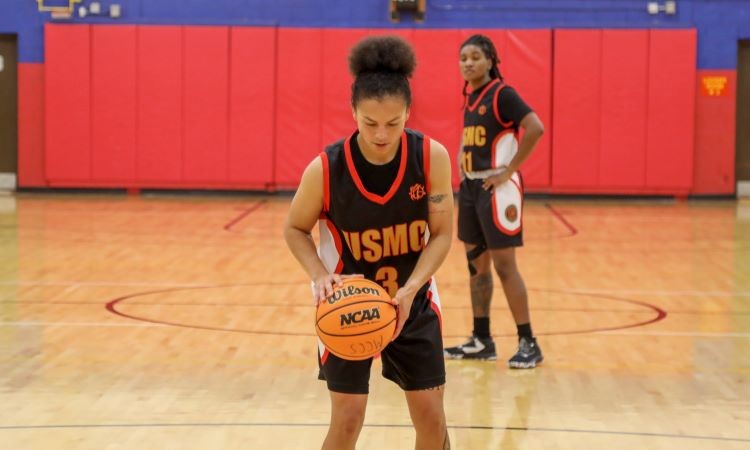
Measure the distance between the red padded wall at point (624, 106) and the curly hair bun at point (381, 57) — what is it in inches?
553

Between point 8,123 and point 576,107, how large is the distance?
866 centimetres

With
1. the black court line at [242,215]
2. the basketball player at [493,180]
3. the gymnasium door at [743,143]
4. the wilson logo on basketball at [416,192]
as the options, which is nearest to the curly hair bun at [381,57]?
the wilson logo on basketball at [416,192]

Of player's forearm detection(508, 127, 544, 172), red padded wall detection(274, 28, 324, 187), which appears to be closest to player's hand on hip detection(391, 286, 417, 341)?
player's forearm detection(508, 127, 544, 172)

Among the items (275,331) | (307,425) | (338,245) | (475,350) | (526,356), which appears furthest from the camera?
(275,331)

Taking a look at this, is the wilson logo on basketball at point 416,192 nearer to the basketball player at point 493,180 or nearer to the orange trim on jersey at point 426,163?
the orange trim on jersey at point 426,163

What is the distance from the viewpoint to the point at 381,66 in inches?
131

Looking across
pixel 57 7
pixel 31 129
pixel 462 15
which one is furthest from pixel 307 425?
pixel 31 129

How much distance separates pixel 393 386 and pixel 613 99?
40.6ft

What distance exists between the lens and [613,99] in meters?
17.0

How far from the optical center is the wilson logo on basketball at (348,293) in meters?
3.23

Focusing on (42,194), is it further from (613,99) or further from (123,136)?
(613,99)

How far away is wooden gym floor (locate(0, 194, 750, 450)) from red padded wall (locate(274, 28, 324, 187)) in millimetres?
5221

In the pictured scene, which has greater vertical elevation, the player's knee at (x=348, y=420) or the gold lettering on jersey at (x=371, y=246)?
the gold lettering on jersey at (x=371, y=246)

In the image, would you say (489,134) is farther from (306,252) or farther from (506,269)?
(306,252)
